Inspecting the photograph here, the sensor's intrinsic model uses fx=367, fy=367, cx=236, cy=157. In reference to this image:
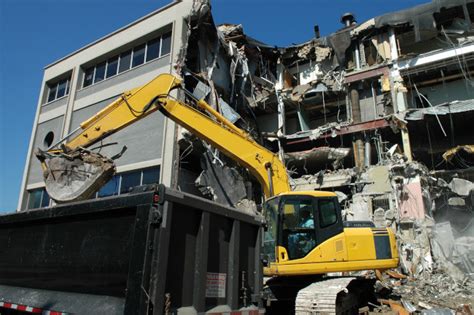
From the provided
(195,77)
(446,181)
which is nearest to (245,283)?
(195,77)

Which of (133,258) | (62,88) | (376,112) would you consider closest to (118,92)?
(62,88)

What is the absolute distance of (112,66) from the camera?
21.2m

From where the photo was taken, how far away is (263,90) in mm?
22734

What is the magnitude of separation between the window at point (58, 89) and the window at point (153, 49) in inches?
285

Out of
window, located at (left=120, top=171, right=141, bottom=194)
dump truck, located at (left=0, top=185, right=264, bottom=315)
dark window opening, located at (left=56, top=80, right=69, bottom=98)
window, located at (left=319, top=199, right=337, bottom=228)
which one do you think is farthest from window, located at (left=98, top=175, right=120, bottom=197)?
dump truck, located at (left=0, top=185, right=264, bottom=315)

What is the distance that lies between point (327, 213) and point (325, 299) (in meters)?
1.88

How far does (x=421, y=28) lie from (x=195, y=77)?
12378 mm

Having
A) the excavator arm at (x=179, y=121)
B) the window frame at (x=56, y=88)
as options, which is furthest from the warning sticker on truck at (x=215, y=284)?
the window frame at (x=56, y=88)

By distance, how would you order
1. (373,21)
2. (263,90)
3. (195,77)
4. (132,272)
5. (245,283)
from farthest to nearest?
(263,90) < (373,21) < (195,77) < (245,283) < (132,272)

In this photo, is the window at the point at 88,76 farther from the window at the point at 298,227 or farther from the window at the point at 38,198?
the window at the point at 298,227

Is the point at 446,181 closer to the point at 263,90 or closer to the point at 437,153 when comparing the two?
the point at 437,153

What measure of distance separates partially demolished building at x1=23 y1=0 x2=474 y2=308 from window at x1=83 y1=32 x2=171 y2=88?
3.58ft

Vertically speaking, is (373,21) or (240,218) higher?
(373,21)

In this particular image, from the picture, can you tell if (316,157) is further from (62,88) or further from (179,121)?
(62,88)
